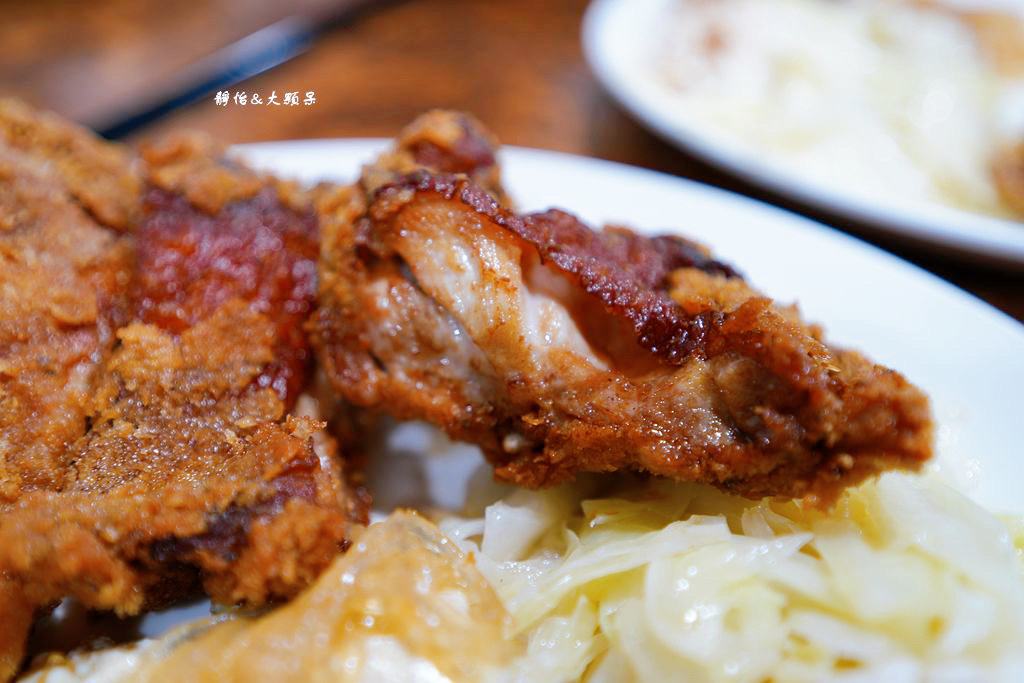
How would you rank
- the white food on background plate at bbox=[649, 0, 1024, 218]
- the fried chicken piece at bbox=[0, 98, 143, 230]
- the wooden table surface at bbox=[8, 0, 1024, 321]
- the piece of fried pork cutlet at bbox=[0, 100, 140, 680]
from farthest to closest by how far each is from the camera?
the wooden table surface at bbox=[8, 0, 1024, 321] → the white food on background plate at bbox=[649, 0, 1024, 218] → the fried chicken piece at bbox=[0, 98, 143, 230] → the piece of fried pork cutlet at bbox=[0, 100, 140, 680]

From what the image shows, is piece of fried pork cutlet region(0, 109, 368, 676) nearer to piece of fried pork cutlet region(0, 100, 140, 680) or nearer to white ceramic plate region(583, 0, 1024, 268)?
piece of fried pork cutlet region(0, 100, 140, 680)

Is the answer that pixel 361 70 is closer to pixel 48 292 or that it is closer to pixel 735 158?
pixel 735 158

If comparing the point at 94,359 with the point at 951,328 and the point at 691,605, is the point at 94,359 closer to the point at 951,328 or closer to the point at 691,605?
the point at 691,605

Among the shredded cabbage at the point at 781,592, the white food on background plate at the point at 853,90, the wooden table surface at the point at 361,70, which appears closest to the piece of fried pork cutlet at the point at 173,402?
the shredded cabbage at the point at 781,592

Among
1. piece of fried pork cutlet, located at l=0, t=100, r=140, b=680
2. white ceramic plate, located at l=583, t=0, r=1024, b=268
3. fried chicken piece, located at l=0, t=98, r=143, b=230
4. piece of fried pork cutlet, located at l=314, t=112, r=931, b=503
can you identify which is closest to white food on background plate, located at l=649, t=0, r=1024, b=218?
white ceramic plate, located at l=583, t=0, r=1024, b=268

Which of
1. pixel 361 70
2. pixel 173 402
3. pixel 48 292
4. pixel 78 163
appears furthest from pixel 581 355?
pixel 361 70

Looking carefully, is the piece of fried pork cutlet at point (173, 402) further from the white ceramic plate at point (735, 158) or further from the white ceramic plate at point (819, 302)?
the white ceramic plate at point (735, 158)
